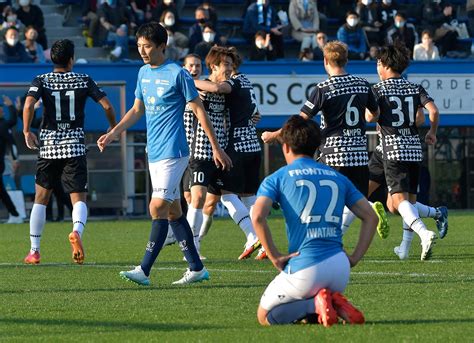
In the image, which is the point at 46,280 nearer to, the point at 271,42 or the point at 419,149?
the point at 419,149

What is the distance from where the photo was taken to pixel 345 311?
7734 millimetres

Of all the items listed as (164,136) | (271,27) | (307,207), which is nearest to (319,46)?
(271,27)

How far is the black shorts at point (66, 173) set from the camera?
1305 cm

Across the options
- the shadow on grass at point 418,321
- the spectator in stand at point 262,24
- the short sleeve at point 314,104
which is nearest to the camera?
the shadow on grass at point 418,321

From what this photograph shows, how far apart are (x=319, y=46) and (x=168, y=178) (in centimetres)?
1857

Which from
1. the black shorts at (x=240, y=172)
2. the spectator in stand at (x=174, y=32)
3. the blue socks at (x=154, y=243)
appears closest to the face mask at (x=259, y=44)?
the spectator in stand at (x=174, y=32)

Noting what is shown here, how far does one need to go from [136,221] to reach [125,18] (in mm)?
6106

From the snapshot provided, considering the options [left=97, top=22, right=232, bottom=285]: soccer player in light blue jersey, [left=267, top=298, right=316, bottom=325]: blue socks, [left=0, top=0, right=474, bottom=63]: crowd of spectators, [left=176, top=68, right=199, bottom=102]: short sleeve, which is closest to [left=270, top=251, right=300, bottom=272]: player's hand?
[left=267, top=298, right=316, bottom=325]: blue socks

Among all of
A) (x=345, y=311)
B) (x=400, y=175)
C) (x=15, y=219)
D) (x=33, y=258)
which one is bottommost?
(x=15, y=219)

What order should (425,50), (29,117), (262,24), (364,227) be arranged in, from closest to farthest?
(364,227), (29,117), (425,50), (262,24)

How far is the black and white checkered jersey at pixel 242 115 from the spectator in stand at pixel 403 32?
1607cm

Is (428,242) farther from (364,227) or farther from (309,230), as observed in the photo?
(309,230)

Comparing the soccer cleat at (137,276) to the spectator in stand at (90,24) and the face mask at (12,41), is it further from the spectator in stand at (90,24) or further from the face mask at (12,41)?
the spectator in stand at (90,24)

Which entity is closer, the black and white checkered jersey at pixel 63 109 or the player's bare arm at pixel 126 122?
the player's bare arm at pixel 126 122
